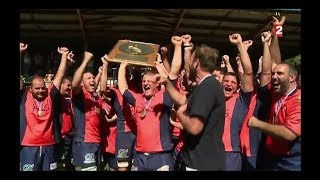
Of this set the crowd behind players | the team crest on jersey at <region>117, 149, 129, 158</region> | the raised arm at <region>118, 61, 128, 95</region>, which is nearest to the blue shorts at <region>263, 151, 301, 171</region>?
the crowd behind players

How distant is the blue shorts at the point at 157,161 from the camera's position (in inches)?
189

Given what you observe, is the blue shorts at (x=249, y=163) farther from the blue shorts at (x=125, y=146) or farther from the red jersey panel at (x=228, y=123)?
the blue shorts at (x=125, y=146)

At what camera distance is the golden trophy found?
479cm

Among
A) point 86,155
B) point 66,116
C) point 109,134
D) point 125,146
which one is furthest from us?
point 66,116

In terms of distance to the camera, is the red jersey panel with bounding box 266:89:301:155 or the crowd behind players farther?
the red jersey panel with bounding box 266:89:301:155

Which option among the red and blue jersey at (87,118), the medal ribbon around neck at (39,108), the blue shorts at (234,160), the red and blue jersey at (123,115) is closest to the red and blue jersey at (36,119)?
the medal ribbon around neck at (39,108)

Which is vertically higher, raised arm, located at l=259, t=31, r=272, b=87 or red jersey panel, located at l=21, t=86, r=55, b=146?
raised arm, located at l=259, t=31, r=272, b=87

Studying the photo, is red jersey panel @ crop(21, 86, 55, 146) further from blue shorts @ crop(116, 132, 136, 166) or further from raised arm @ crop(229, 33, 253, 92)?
raised arm @ crop(229, 33, 253, 92)

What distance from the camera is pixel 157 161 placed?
4.81m

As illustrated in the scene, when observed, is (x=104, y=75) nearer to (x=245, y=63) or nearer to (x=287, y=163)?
(x=245, y=63)

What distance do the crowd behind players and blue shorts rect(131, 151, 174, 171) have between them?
0.4 inches

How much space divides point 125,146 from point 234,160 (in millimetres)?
1383

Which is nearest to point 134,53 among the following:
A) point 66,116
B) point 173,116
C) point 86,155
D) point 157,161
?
point 173,116
